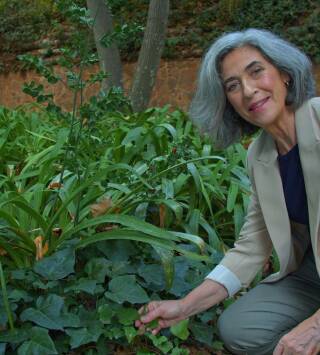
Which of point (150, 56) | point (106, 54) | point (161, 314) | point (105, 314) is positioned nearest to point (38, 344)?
point (105, 314)

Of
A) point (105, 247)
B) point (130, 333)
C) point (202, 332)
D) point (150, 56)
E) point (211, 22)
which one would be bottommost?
point (202, 332)

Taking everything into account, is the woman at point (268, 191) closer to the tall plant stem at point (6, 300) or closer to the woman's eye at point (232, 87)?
the woman's eye at point (232, 87)

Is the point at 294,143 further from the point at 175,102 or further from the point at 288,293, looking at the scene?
the point at 175,102

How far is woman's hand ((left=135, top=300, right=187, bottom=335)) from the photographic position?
7.14 ft

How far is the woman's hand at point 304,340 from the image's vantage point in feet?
6.75

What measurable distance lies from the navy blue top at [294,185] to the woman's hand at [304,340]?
409mm

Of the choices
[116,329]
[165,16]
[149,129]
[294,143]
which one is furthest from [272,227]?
[165,16]

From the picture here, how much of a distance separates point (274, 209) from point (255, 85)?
1.65ft

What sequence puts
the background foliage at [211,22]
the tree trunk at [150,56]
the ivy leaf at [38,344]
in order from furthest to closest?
1. the background foliage at [211,22]
2. the tree trunk at [150,56]
3. the ivy leaf at [38,344]

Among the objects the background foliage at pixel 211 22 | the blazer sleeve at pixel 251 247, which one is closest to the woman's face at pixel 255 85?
the blazer sleeve at pixel 251 247

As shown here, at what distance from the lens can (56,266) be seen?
215 cm

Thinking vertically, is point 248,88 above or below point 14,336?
above

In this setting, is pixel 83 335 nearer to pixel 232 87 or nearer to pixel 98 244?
pixel 98 244

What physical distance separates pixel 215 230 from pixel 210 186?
0.75ft
